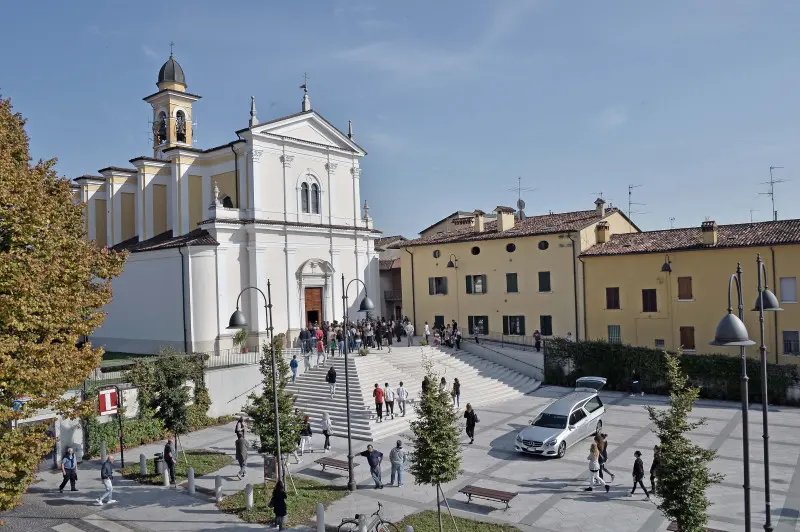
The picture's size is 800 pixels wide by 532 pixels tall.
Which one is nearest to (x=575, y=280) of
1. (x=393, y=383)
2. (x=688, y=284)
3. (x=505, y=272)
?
(x=505, y=272)

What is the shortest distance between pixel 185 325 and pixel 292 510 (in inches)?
741

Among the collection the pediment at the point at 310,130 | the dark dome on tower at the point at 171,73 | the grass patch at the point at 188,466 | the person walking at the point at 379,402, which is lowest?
the grass patch at the point at 188,466

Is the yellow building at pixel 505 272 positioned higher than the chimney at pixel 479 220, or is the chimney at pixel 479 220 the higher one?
the chimney at pixel 479 220

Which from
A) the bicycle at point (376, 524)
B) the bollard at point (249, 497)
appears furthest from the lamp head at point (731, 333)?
the bollard at point (249, 497)

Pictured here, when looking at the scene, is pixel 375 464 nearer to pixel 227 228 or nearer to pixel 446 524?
pixel 446 524

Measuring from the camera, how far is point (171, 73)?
137 feet

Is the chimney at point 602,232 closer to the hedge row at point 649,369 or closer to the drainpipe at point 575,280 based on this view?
the drainpipe at point 575,280

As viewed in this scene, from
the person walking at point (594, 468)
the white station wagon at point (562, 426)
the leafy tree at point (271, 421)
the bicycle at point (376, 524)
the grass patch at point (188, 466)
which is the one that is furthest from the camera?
the white station wagon at point (562, 426)

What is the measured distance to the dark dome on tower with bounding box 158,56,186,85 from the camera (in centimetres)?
4181

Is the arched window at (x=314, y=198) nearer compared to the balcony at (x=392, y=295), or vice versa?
the arched window at (x=314, y=198)

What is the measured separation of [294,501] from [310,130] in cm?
2610

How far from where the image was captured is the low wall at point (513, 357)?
114ft

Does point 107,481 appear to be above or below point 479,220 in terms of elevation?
below

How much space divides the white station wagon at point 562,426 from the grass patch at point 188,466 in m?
10.4
